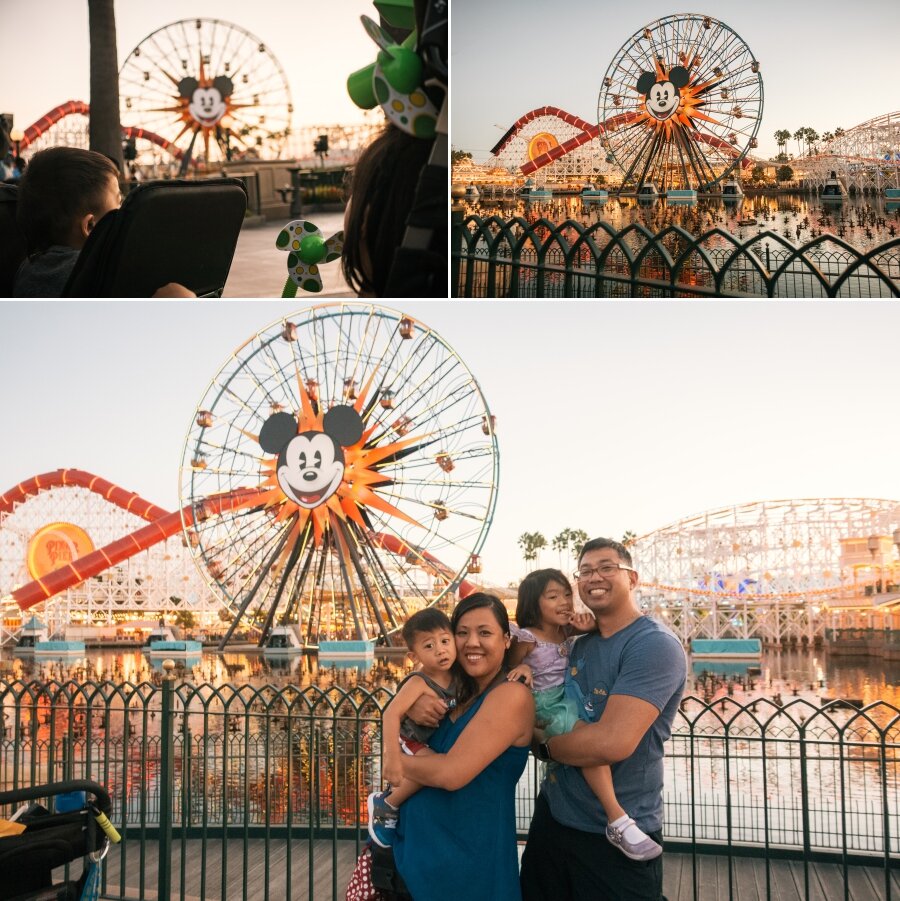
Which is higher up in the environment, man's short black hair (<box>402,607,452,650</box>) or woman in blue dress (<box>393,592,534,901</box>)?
man's short black hair (<box>402,607,452,650</box>)

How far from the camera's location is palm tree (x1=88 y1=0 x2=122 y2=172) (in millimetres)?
4805

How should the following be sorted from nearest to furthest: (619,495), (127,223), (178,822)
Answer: (127,223) → (178,822) → (619,495)

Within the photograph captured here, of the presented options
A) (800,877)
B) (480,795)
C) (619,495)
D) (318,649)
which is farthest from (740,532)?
(480,795)

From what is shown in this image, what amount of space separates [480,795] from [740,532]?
123 inches

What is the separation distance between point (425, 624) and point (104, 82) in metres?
3.47

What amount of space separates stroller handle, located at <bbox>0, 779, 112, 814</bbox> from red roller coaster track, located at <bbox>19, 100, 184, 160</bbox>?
Result: 2.97m

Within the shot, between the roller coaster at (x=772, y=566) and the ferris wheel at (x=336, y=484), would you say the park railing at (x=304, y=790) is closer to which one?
the roller coaster at (x=772, y=566)

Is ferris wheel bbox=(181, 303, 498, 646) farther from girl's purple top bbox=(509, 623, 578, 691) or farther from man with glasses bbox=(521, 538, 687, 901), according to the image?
man with glasses bbox=(521, 538, 687, 901)

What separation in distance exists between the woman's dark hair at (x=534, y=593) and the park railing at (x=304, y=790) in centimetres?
95

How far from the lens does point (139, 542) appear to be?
5.89m

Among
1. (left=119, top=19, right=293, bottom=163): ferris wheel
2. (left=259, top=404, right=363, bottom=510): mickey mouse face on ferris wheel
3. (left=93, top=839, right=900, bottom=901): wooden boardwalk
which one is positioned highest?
(left=119, top=19, right=293, bottom=163): ferris wheel

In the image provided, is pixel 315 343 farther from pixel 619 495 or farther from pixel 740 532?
pixel 740 532

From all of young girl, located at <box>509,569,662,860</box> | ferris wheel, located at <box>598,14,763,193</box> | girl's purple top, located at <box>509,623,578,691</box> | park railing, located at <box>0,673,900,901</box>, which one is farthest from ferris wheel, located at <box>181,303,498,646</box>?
girl's purple top, located at <box>509,623,578,691</box>

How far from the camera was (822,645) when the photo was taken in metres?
5.01
